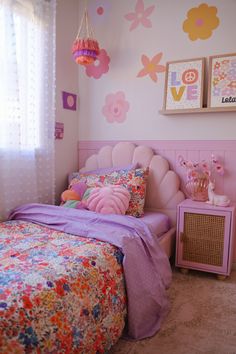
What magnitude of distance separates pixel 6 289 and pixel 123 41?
240 cm

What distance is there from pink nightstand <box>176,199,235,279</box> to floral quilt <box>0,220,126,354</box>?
33.9 inches

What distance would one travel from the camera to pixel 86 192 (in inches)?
93.0

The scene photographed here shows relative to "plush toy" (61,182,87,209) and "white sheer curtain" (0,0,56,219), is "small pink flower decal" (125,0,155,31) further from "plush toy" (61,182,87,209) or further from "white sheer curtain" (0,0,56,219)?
"plush toy" (61,182,87,209)

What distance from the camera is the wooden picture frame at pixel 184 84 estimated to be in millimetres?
2407

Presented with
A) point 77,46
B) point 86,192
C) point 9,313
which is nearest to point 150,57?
point 77,46

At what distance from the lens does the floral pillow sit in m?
2.35

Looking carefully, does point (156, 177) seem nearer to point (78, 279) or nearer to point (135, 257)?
point (135, 257)

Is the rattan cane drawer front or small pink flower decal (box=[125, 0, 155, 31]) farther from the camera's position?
small pink flower decal (box=[125, 0, 155, 31])

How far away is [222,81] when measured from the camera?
2.33 metres

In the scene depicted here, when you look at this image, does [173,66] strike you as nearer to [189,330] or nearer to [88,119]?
[88,119]

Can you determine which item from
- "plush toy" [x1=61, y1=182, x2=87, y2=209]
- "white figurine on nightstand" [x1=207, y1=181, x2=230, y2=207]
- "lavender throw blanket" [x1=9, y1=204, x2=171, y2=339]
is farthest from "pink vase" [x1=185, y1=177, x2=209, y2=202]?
Answer: "plush toy" [x1=61, y1=182, x2=87, y2=209]

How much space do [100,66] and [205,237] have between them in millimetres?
1850

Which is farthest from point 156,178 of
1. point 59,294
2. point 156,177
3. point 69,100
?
point 59,294

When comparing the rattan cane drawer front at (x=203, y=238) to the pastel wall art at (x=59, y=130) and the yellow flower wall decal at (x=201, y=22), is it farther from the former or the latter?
the yellow flower wall decal at (x=201, y=22)
